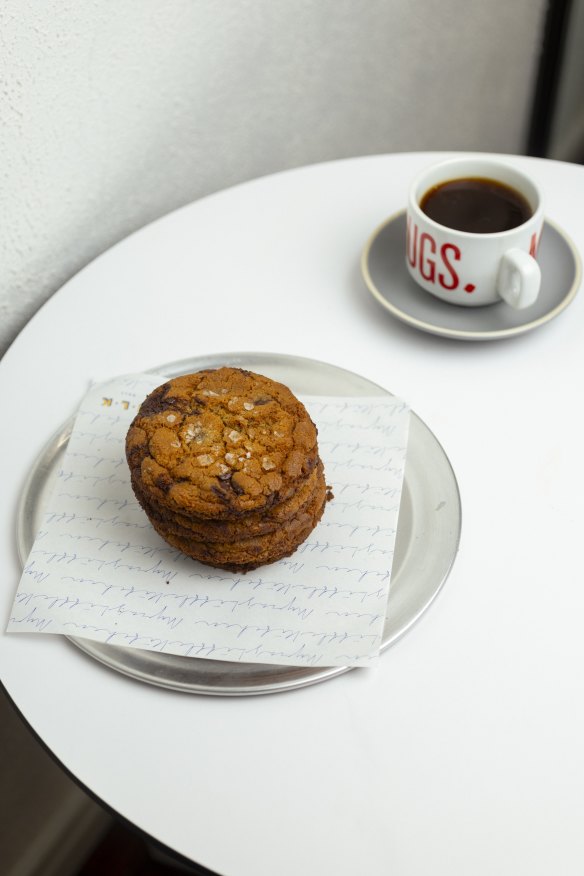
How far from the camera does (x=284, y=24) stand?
3.50 feet

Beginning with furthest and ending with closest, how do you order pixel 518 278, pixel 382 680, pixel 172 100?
pixel 172 100 < pixel 518 278 < pixel 382 680

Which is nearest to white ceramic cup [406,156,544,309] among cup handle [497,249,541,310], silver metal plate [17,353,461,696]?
cup handle [497,249,541,310]

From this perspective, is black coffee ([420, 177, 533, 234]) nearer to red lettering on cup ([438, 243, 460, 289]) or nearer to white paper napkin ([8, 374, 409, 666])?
red lettering on cup ([438, 243, 460, 289])

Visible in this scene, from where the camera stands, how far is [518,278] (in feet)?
2.46

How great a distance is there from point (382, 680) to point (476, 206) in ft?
1.53

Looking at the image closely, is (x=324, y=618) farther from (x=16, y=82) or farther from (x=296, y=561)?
A: (x=16, y=82)

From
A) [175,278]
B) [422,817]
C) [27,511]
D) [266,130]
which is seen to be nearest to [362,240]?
[175,278]

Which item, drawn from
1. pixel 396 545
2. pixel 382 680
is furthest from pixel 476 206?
pixel 382 680

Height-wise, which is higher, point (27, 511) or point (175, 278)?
point (175, 278)

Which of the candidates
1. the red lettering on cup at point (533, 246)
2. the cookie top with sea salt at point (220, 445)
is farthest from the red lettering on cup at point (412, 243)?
the cookie top with sea salt at point (220, 445)

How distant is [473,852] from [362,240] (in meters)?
0.60

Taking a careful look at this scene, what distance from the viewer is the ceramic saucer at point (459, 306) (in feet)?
2.54

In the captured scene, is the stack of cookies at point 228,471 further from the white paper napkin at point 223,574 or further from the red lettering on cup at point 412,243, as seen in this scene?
the red lettering on cup at point 412,243

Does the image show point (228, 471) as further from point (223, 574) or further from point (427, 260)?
point (427, 260)
